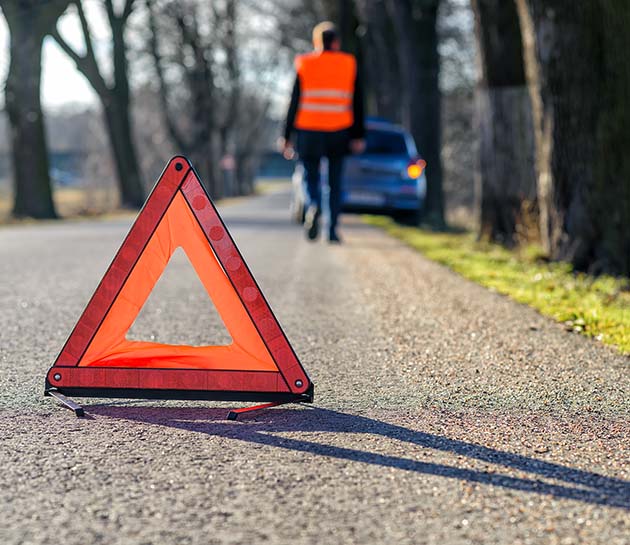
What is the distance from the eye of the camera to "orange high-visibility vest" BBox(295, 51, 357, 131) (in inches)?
418

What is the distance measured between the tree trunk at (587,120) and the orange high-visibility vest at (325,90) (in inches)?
86.2

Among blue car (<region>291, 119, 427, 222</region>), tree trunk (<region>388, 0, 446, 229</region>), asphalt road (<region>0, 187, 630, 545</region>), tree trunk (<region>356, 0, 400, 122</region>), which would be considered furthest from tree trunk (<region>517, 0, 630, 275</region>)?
tree trunk (<region>356, 0, 400, 122</region>)

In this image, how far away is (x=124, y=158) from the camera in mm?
32406

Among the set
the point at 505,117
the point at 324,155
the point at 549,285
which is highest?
the point at 505,117

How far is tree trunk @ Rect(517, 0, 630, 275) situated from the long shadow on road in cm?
548

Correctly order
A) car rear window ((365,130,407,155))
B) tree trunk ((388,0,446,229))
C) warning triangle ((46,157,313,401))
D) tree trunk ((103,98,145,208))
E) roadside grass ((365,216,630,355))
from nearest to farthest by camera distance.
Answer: warning triangle ((46,157,313,401)) < roadside grass ((365,216,630,355)) < car rear window ((365,130,407,155)) < tree trunk ((388,0,446,229)) < tree trunk ((103,98,145,208))

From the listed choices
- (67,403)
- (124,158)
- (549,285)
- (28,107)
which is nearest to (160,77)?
(124,158)

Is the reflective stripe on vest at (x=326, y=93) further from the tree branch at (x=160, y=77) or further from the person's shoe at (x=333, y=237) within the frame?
the tree branch at (x=160, y=77)

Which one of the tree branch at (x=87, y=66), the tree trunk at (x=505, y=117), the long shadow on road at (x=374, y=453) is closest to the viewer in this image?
the long shadow on road at (x=374, y=453)

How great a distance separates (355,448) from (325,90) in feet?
25.3

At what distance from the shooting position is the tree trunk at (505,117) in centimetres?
1186

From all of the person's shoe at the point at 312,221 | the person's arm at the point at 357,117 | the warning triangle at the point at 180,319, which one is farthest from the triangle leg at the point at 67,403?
the person's shoe at the point at 312,221

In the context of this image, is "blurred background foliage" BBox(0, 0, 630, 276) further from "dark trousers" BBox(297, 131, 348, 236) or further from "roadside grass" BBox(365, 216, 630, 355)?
"dark trousers" BBox(297, 131, 348, 236)

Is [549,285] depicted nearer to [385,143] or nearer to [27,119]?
[385,143]
